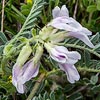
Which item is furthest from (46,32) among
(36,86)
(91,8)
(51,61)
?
(91,8)

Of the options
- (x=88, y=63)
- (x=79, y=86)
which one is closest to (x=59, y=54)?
(x=88, y=63)

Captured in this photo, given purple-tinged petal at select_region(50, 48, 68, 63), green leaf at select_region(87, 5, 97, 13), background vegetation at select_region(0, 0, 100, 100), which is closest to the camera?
purple-tinged petal at select_region(50, 48, 68, 63)

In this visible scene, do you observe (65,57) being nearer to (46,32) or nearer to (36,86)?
(46,32)

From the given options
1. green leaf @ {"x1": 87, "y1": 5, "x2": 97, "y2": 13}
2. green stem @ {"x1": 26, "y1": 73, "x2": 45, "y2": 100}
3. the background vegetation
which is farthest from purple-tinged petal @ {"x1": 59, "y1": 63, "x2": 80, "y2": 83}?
green leaf @ {"x1": 87, "y1": 5, "x2": 97, "y2": 13}

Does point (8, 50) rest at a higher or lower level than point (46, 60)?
higher

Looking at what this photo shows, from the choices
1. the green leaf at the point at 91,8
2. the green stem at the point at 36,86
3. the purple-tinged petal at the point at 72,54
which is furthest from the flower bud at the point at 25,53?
the green leaf at the point at 91,8

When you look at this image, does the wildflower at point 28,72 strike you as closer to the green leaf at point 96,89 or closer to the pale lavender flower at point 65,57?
the pale lavender flower at point 65,57

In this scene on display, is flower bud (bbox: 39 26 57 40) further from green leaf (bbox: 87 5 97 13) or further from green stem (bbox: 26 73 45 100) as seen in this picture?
green leaf (bbox: 87 5 97 13)

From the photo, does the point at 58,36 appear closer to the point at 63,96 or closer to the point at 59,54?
the point at 59,54
